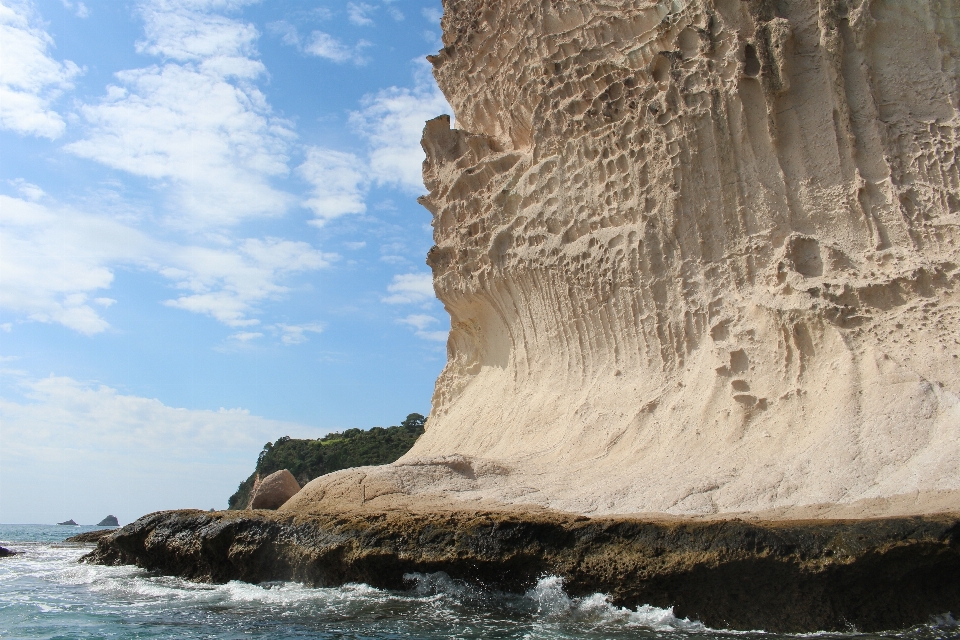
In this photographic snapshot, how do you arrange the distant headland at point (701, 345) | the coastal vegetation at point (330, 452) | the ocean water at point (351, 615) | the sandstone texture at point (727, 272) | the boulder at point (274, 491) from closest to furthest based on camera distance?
1. the ocean water at point (351, 615)
2. the distant headland at point (701, 345)
3. the sandstone texture at point (727, 272)
4. the boulder at point (274, 491)
5. the coastal vegetation at point (330, 452)

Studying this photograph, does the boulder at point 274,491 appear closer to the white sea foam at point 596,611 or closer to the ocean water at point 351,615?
the ocean water at point 351,615

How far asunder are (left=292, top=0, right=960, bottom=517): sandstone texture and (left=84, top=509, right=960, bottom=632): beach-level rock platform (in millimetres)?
1137

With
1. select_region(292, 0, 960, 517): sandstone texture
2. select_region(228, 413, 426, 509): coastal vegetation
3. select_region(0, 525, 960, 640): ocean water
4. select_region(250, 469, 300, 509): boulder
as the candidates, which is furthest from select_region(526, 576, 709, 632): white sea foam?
select_region(228, 413, 426, 509): coastal vegetation

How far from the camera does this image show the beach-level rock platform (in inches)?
184

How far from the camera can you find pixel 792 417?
779cm

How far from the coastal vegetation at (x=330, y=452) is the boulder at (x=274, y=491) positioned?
52.8ft

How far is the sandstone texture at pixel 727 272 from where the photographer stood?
7273 millimetres

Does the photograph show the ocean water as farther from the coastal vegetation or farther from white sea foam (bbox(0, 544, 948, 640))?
the coastal vegetation

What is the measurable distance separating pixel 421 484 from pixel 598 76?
605cm

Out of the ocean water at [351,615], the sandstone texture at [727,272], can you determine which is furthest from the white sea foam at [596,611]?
the sandstone texture at [727,272]

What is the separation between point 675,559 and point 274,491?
30.4ft

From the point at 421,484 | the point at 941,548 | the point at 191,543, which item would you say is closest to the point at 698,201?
the point at 421,484

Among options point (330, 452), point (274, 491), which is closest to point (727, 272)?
point (274, 491)

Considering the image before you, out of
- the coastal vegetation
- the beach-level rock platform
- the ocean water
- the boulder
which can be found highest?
the coastal vegetation
